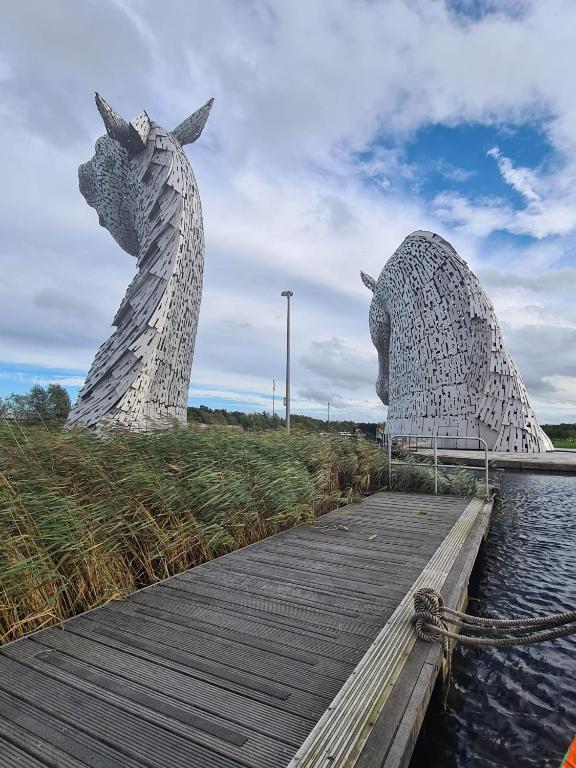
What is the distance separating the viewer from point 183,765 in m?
1.78

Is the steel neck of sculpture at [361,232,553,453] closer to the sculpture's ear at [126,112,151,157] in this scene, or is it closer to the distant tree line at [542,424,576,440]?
the sculpture's ear at [126,112,151,157]

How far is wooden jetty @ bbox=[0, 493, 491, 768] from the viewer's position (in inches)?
73.5

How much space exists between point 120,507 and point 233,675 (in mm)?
2115

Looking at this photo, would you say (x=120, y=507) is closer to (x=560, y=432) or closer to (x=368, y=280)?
(x=368, y=280)

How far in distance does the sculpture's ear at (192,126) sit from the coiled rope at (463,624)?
18.9 m

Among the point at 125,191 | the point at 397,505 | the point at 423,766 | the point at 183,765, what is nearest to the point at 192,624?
the point at 183,765

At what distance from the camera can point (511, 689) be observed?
3.13 meters

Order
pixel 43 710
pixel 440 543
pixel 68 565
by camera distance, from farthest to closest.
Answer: pixel 440 543
pixel 68 565
pixel 43 710

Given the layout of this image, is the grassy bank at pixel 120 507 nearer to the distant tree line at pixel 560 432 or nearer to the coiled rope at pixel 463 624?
the coiled rope at pixel 463 624

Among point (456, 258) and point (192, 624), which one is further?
point (456, 258)

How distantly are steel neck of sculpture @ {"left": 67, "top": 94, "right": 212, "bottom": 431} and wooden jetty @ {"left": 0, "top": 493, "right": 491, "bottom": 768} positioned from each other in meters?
11.6

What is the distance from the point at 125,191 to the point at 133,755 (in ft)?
65.6

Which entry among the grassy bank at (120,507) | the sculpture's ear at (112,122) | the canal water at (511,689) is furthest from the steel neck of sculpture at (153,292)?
the canal water at (511,689)

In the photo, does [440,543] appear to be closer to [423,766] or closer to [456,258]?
[423,766]
